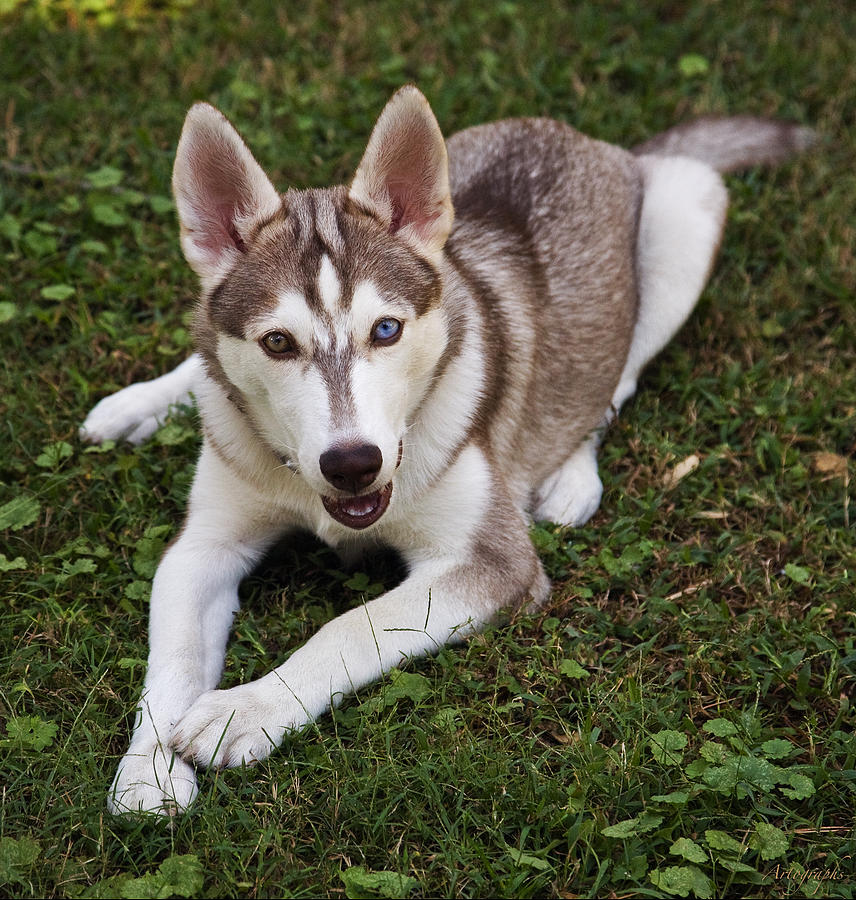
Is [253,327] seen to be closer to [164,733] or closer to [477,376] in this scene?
[477,376]

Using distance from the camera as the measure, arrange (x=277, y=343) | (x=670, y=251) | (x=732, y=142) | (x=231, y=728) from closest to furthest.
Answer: (x=231, y=728) → (x=277, y=343) → (x=670, y=251) → (x=732, y=142)

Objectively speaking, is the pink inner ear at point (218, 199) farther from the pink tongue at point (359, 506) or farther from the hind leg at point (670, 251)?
the hind leg at point (670, 251)

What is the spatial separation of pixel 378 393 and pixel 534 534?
3.70 feet

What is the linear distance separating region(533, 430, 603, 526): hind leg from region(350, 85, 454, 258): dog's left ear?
1.16 metres

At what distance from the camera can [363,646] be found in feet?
11.3

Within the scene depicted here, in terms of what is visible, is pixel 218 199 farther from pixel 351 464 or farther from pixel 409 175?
pixel 351 464

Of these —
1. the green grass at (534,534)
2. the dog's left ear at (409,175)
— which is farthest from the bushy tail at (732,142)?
the dog's left ear at (409,175)

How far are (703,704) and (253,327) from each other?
1838mm

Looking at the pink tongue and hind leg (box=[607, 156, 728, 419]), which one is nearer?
the pink tongue

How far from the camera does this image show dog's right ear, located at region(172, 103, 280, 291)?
3420mm

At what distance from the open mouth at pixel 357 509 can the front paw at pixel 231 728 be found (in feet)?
1.89

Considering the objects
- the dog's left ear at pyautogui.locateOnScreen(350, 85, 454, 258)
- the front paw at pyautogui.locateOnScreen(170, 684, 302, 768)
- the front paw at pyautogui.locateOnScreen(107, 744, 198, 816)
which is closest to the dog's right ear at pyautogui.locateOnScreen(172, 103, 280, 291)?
the dog's left ear at pyautogui.locateOnScreen(350, 85, 454, 258)

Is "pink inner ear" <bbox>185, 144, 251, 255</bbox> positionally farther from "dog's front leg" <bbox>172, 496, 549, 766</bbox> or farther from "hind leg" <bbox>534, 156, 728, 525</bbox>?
"hind leg" <bbox>534, 156, 728, 525</bbox>

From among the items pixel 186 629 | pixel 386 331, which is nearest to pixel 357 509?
pixel 386 331
